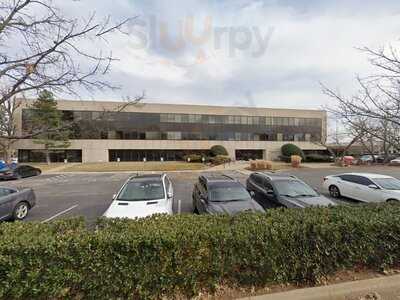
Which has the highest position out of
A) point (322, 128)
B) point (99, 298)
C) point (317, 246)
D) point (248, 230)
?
point (322, 128)

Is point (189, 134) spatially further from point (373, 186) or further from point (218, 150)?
point (373, 186)

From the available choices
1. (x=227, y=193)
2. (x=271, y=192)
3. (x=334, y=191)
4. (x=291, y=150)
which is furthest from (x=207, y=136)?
(x=227, y=193)

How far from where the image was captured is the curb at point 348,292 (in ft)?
10.6

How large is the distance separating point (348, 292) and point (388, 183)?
918cm

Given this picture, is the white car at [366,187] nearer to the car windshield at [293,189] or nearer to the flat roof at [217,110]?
the car windshield at [293,189]

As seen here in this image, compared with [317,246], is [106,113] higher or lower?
higher

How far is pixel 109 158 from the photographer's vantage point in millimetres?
43875

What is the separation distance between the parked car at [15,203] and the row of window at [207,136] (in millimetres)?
34091

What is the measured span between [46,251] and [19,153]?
1869 inches

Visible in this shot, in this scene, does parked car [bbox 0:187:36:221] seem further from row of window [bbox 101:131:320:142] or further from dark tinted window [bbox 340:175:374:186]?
row of window [bbox 101:131:320:142]

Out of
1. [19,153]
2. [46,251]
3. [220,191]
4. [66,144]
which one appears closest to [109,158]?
[66,144]

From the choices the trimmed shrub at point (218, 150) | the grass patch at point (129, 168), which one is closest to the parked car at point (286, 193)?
the grass patch at point (129, 168)

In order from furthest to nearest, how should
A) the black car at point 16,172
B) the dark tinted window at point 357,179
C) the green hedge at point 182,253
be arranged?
the black car at point 16,172
the dark tinted window at point 357,179
the green hedge at point 182,253

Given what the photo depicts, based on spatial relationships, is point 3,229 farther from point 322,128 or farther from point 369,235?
point 322,128
